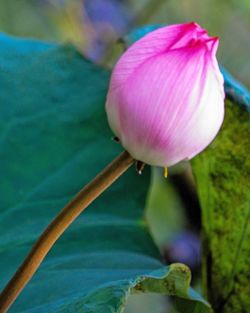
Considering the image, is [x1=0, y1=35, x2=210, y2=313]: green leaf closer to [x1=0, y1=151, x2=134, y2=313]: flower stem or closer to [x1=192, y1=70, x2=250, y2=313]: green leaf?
[x1=192, y1=70, x2=250, y2=313]: green leaf

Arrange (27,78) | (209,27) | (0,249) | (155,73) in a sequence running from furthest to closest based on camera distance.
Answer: (209,27)
(27,78)
(0,249)
(155,73)

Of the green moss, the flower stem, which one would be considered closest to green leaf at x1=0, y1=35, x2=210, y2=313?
the green moss

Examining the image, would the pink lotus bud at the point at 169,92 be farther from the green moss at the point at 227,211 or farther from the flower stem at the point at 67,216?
the green moss at the point at 227,211

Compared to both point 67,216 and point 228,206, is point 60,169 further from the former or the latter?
point 67,216

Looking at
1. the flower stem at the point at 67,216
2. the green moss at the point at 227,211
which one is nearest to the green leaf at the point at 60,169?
the green moss at the point at 227,211

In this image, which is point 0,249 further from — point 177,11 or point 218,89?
point 177,11

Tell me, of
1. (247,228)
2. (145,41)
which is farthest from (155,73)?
(247,228)

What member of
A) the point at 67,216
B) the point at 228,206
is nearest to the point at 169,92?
the point at 67,216
